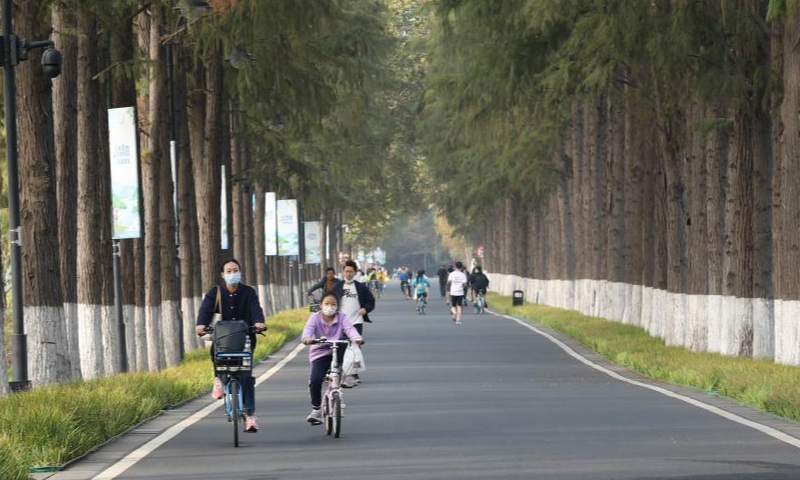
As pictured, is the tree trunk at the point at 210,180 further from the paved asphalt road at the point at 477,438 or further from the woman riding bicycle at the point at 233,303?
the woman riding bicycle at the point at 233,303

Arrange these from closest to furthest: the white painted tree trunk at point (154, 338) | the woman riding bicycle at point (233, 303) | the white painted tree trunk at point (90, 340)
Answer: the woman riding bicycle at point (233, 303), the white painted tree trunk at point (90, 340), the white painted tree trunk at point (154, 338)

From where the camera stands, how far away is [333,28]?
3988 centimetres

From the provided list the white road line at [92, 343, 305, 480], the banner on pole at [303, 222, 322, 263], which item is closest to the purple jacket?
the white road line at [92, 343, 305, 480]

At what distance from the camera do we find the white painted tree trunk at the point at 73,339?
25906 millimetres

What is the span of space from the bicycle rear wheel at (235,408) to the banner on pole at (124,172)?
10806 millimetres

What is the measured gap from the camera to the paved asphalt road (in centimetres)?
1537

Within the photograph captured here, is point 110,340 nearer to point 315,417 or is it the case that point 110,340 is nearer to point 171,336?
A: point 171,336

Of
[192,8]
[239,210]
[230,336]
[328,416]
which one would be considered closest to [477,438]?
[328,416]

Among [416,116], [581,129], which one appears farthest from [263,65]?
[416,116]

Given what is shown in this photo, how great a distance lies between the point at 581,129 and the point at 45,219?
3870cm

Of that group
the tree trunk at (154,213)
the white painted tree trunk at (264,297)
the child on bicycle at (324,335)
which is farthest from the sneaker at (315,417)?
the white painted tree trunk at (264,297)

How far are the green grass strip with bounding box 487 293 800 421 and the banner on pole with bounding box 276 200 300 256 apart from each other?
1866cm

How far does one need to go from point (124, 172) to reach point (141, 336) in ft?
13.9

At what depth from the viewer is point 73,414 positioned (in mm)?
18469
